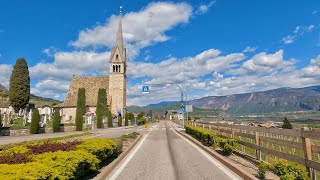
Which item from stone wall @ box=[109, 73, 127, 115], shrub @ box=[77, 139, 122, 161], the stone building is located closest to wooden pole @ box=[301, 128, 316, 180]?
shrub @ box=[77, 139, 122, 161]

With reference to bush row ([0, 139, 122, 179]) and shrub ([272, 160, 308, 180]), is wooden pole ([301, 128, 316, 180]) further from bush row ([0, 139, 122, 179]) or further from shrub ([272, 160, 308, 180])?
bush row ([0, 139, 122, 179])

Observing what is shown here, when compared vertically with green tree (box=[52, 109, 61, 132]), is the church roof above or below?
above

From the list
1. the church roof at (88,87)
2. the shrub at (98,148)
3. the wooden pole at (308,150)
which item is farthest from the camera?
the church roof at (88,87)

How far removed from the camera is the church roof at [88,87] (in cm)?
8500

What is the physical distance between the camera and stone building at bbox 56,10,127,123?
8269 cm

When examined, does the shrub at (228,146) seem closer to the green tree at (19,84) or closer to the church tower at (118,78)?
the green tree at (19,84)

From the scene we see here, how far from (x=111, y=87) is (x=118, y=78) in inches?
122

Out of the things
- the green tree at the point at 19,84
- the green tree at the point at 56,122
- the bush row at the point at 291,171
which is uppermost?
the green tree at the point at 19,84

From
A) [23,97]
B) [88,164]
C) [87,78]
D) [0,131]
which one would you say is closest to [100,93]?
[23,97]

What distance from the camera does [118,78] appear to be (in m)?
84.7

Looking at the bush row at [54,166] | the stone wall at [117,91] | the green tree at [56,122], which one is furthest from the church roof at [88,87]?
the bush row at [54,166]

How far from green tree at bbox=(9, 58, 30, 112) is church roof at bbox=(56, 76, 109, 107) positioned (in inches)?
1056

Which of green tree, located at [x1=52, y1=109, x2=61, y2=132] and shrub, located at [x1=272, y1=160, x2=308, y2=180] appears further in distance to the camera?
green tree, located at [x1=52, y1=109, x2=61, y2=132]

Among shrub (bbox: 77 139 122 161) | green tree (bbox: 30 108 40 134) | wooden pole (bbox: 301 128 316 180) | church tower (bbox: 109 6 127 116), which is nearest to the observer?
wooden pole (bbox: 301 128 316 180)
